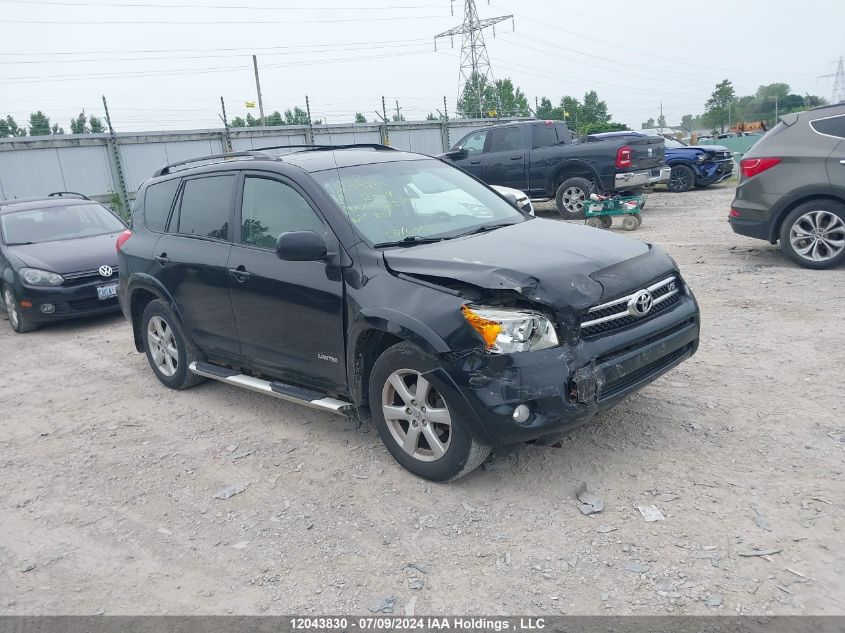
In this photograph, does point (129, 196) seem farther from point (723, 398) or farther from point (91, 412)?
point (723, 398)

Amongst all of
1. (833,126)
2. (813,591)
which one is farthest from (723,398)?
(833,126)

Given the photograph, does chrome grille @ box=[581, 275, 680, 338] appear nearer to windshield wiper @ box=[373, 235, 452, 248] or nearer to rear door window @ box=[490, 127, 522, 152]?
windshield wiper @ box=[373, 235, 452, 248]

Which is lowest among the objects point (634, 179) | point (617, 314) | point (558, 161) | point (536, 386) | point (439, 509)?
point (439, 509)

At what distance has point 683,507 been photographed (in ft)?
11.2

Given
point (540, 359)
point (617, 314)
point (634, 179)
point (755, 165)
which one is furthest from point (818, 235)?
point (540, 359)

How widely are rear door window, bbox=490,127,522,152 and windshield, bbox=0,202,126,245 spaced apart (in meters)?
7.81

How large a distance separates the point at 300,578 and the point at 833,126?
301 inches

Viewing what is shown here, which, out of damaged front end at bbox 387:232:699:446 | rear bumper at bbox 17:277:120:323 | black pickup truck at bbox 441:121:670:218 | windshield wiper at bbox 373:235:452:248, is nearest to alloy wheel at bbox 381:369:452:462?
damaged front end at bbox 387:232:699:446

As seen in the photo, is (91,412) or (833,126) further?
(833,126)

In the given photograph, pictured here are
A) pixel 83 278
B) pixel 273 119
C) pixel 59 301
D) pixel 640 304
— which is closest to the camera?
pixel 640 304

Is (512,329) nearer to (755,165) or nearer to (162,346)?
(162,346)

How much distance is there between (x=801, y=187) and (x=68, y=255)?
873 cm

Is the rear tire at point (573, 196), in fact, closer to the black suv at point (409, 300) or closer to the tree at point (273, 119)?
Result: the black suv at point (409, 300)

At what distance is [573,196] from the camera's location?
530 inches
